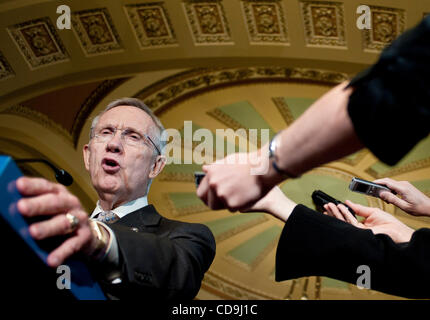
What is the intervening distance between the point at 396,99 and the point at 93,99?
18.2 ft

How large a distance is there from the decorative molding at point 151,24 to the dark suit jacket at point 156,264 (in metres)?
3.85

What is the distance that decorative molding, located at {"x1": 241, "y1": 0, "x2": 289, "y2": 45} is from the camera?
4730 millimetres

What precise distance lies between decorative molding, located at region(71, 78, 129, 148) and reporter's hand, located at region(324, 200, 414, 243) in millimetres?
4418

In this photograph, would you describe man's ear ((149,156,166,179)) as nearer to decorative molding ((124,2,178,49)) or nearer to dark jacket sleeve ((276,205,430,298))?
dark jacket sleeve ((276,205,430,298))

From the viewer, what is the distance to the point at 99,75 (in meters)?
5.47

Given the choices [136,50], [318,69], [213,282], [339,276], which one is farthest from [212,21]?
[213,282]

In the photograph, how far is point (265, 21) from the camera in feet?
16.0

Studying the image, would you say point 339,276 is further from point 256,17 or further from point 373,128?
point 256,17

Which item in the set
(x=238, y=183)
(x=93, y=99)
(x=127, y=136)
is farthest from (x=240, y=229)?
(x=238, y=183)

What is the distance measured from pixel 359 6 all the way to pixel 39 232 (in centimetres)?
446

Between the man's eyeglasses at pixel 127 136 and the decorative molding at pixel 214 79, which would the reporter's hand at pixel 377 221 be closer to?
the man's eyeglasses at pixel 127 136
